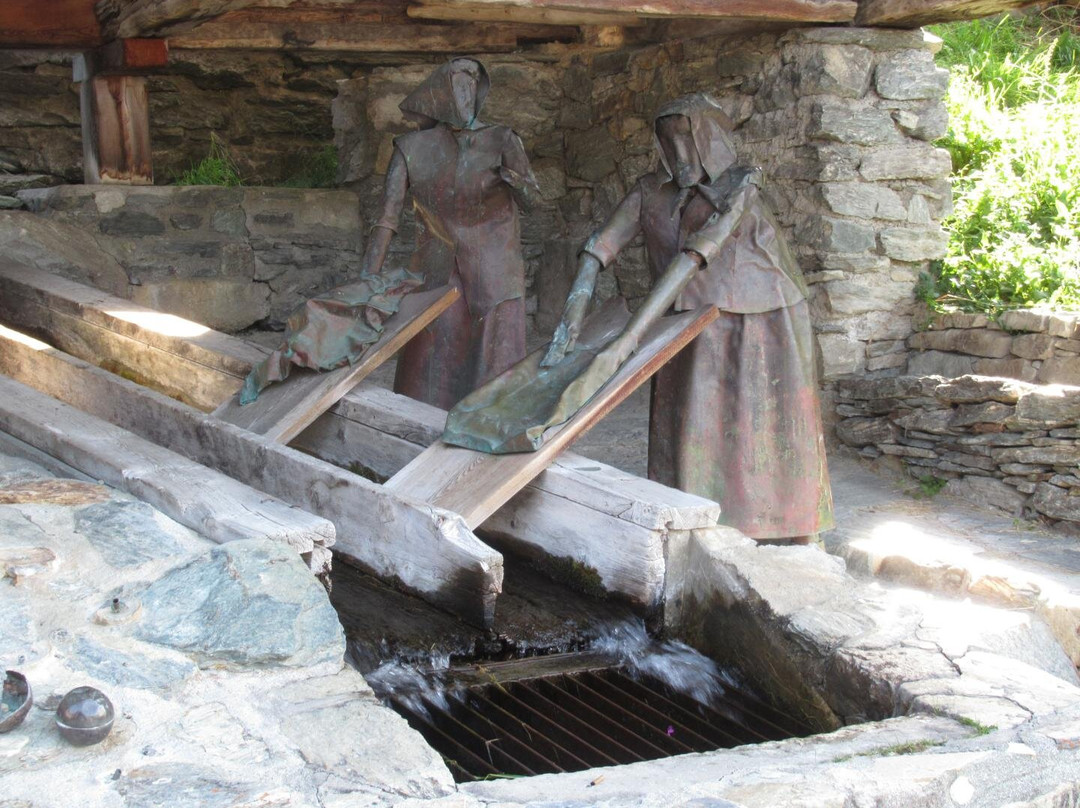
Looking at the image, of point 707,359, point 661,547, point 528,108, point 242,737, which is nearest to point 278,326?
point 528,108

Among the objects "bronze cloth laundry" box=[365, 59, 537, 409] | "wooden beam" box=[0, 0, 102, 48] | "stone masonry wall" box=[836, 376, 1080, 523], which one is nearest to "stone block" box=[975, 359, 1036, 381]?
"stone masonry wall" box=[836, 376, 1080, 523]

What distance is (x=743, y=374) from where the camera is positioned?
377 centimetres

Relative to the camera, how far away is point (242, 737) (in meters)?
1.88

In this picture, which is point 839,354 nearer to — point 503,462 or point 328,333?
point 328,333

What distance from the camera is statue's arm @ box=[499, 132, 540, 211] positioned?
14.1 feet

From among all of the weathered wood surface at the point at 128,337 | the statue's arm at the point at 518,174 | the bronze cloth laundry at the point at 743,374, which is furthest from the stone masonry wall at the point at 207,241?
the bronze cloth laundry at the point at 743,374

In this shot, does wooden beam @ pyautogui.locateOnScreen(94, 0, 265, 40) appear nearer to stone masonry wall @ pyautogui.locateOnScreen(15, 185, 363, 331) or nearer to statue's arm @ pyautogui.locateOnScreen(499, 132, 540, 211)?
stone masonry wall @ pyautogui.locateOnScreen(15, 185, 363, 331)

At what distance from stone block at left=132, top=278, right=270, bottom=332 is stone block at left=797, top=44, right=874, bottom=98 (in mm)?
3011

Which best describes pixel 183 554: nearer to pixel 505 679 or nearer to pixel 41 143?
pixel 505 679

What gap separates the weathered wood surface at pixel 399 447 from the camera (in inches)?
114

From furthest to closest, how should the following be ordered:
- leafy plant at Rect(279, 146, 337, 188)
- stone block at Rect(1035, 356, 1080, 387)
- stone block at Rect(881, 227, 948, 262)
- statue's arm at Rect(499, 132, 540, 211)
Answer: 1. leafy plant at Rect(279, 146, 337, 188)
2. stone block at Rect(881, 227, 948, 262)
3. stone block at Rect(1035, 356, 1080, 387)
4. statue's arm at Rect(499, 132, 540, 211)

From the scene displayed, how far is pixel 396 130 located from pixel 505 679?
4468 millimetres

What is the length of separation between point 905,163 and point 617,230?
2.06 metres

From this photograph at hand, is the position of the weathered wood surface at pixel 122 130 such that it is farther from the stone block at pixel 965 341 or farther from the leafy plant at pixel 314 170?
the stone block at pixel 965 341
